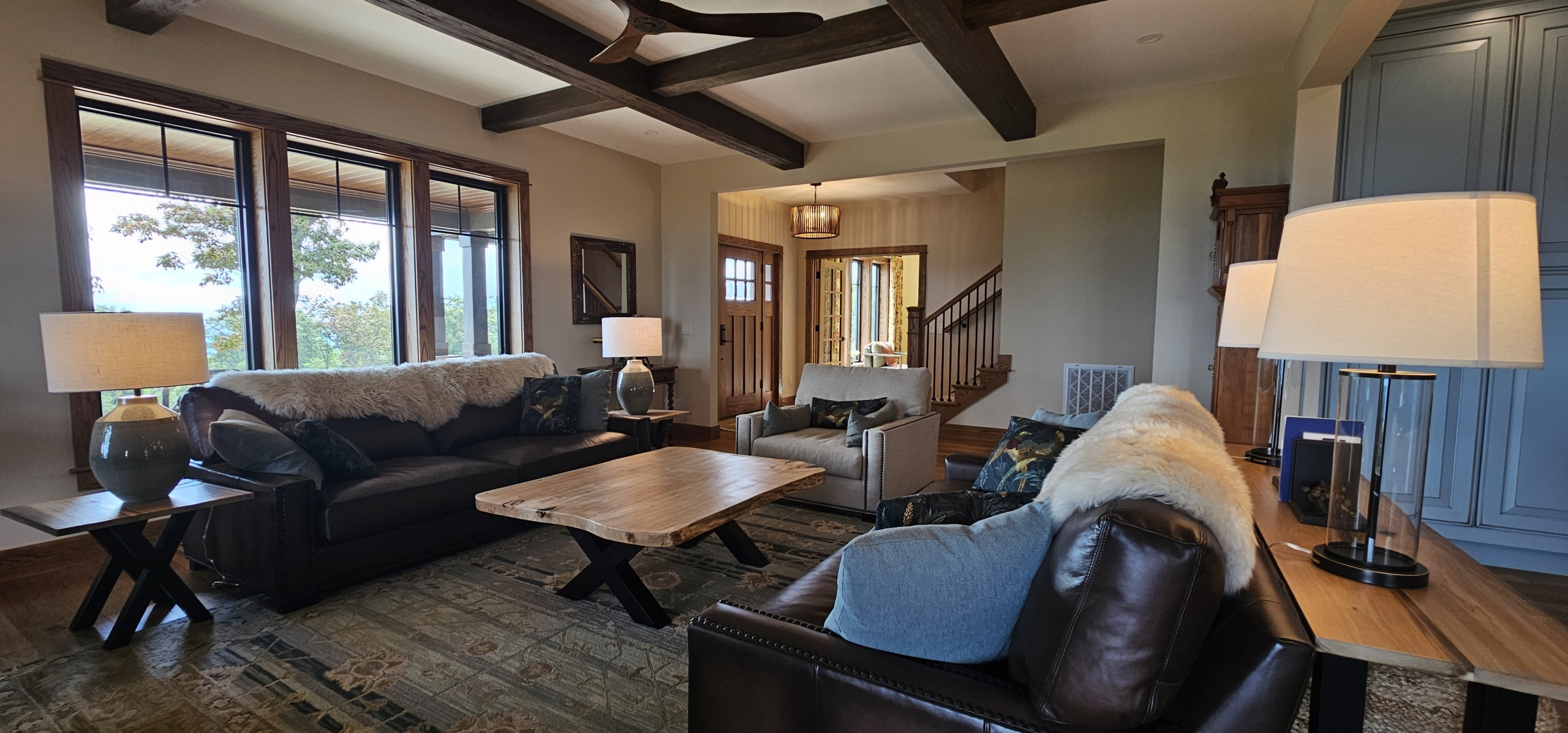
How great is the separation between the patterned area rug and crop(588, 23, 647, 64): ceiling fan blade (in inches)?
90.2

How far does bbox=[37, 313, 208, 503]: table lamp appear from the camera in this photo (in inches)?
85.3

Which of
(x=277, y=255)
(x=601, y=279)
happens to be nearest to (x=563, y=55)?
(x=277, y=255)

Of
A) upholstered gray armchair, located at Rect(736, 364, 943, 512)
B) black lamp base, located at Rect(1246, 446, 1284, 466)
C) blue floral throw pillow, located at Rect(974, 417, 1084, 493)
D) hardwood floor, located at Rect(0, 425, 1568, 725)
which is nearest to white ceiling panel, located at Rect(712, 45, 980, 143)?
upholstered gray armchair, located at Rect(736, 364, 943, 512)

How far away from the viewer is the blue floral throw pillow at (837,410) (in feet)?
13.4

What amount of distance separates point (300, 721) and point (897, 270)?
10.0 metres

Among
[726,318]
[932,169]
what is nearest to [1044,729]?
[932,169]

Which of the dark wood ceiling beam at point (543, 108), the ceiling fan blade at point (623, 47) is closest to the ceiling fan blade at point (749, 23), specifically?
the ceiling fan blade at point (623, 47)

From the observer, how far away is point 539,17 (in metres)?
3.21

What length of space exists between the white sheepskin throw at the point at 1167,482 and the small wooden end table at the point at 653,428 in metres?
3.22

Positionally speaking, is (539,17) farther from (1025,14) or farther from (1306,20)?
(1306,20)

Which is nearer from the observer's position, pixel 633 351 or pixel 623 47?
pixel 623 47

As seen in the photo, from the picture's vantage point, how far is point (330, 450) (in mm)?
2793

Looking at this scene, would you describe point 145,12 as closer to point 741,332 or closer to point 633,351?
point 633,351

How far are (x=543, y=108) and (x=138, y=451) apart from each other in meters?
3.07
